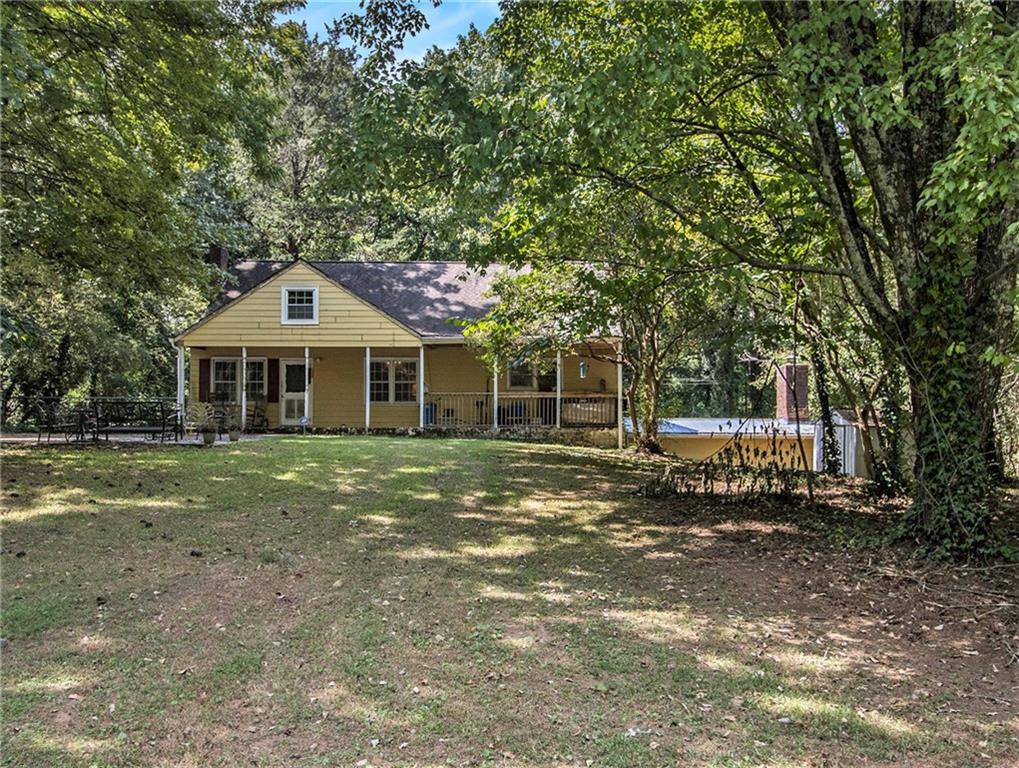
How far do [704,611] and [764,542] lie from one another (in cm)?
235

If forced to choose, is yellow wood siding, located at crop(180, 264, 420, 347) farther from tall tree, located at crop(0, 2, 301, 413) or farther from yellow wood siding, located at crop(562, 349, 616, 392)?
yellow wood siding, located at crop(562, 349, 616, 392)

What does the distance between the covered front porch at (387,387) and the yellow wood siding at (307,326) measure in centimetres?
45

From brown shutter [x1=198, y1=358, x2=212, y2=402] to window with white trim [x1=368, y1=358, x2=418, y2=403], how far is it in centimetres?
495

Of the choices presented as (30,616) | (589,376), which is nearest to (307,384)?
(589,376)

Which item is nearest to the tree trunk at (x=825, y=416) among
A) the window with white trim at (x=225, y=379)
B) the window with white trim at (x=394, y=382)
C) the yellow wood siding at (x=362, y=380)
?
the yellow wood siding at (x=362, y=380)

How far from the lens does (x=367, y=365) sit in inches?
727

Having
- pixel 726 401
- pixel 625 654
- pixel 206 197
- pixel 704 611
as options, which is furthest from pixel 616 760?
pixel 726 401

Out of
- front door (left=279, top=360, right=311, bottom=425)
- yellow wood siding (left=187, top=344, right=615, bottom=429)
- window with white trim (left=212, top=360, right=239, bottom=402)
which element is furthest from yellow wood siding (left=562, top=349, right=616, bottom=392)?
window with white trim (left=212, top=360, right=239, bottom=402)

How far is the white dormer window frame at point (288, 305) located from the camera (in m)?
18.6

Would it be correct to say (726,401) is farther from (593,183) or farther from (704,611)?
(704,611)

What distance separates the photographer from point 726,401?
109 ft

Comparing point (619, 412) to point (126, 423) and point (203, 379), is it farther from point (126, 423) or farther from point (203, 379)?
point (203, 379)

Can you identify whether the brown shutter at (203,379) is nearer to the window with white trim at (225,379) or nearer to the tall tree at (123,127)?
the window with white trim at (225,379)

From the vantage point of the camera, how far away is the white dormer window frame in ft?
61.2
